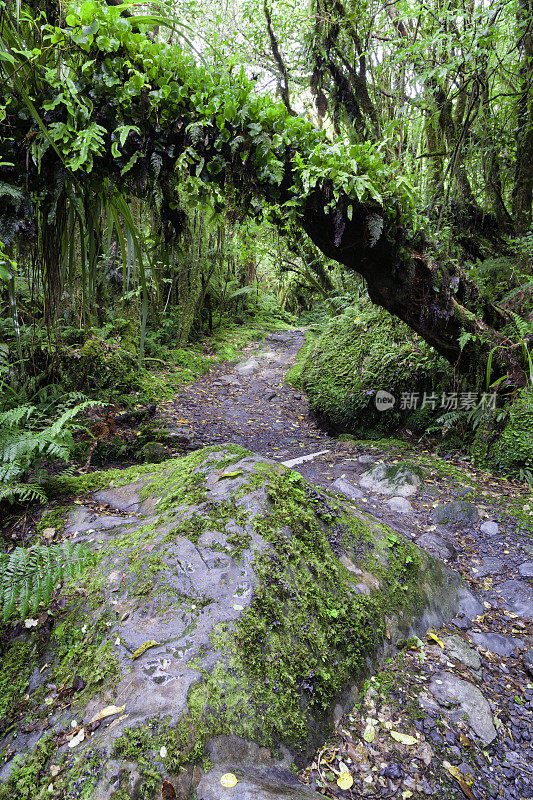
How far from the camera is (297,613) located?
183cm

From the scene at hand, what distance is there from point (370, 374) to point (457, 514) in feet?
9.28

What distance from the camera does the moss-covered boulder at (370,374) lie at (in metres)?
5.68

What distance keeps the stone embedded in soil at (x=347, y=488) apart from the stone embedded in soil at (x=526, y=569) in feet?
4.68

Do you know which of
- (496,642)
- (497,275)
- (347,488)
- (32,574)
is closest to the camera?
(32,574)

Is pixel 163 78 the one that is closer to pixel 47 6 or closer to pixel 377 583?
pixel 47 6

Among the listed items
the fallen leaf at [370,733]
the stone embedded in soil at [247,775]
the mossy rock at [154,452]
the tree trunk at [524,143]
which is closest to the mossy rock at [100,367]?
the mossy rock at [154,452]

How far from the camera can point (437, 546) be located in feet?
Result: 10.7

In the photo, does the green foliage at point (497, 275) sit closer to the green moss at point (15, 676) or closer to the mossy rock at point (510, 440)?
the mossy rock at point (510, 440)

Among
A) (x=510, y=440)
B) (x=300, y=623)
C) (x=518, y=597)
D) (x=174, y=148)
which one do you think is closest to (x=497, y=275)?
(x=510, y=440)

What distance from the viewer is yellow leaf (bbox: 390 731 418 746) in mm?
1669

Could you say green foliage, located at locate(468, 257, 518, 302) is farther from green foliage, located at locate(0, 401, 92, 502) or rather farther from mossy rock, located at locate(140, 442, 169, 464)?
green foliage, located at locate(0, 401, 92, 502)

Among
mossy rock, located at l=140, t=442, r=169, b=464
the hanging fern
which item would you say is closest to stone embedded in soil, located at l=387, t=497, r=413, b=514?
mossy rock, located at l=140, t=442, r=169, b=464

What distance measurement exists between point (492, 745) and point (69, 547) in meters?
2.11

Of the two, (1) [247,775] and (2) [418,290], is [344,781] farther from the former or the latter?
(2) [418,290]
